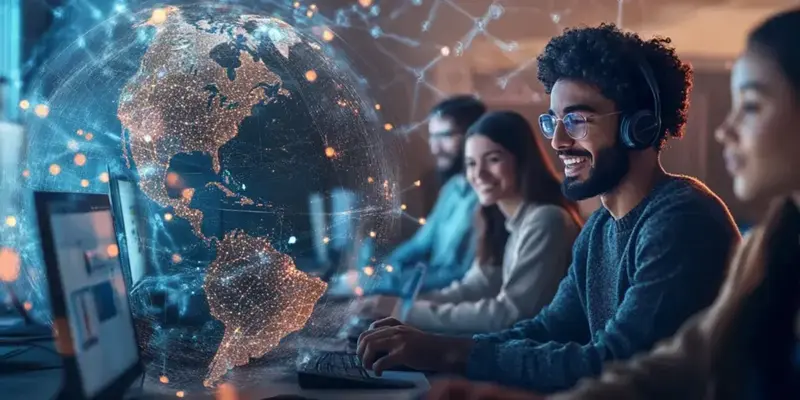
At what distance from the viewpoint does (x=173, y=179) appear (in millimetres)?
927

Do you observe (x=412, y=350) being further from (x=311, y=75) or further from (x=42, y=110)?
(x=42, y=110)

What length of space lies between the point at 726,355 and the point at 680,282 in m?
0.11

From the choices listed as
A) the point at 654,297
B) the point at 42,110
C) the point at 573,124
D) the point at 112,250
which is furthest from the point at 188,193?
the point at 654,297

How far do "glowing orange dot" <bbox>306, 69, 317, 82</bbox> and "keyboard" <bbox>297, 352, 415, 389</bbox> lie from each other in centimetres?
44

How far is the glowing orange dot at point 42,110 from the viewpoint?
3.40 feet

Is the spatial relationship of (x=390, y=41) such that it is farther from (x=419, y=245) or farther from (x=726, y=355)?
(x=726, y=355)

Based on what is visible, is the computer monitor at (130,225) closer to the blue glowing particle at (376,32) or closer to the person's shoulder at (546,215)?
the blue glowing particle at (376,32)

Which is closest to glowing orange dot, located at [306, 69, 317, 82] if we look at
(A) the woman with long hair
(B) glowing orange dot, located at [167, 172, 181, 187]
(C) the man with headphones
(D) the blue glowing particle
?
(D) the blue glowing particle

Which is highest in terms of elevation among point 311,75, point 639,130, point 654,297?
point 311,75

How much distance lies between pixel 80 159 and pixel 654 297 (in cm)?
85

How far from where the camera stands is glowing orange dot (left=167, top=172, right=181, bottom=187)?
3.04 ft

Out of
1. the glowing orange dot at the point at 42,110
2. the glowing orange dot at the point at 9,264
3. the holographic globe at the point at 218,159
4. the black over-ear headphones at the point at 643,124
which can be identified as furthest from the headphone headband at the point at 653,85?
the glowing orange dot at the point at 9,264

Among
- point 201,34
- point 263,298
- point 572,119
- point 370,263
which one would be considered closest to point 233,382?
point 263,298

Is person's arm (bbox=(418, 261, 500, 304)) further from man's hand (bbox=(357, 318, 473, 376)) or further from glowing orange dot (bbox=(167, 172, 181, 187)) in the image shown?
glowing orange dot (bbox=(167, 172, 181, 187))
